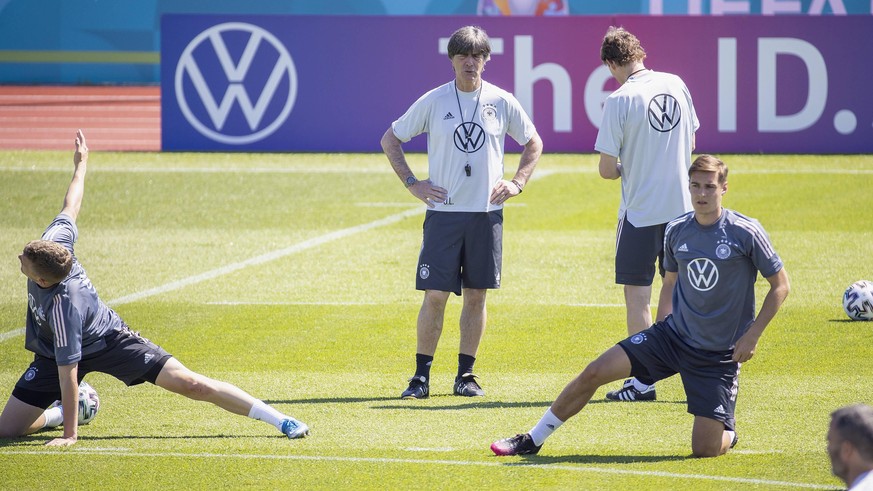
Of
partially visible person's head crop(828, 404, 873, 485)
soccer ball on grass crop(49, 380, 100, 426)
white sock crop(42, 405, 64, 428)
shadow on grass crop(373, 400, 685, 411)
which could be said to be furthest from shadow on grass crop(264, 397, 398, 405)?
partially visible person's head crop(828, 404, 873, 485)

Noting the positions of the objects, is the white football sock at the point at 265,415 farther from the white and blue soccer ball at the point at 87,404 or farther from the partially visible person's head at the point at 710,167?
the partially visible person's head at the point at 710,167

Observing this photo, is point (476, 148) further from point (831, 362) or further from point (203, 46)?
point (203, 46)

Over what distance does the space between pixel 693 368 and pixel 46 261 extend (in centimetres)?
337

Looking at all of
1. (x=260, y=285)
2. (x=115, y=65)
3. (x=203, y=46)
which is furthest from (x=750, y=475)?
(x=115, y=65)

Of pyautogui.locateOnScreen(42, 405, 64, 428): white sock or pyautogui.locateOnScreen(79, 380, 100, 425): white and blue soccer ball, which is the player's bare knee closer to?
pyautogui.locateOnScreen(79, 380, 100, 425): white and blue soccer ball

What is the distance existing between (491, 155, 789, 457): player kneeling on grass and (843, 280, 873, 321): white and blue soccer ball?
13.0 feet

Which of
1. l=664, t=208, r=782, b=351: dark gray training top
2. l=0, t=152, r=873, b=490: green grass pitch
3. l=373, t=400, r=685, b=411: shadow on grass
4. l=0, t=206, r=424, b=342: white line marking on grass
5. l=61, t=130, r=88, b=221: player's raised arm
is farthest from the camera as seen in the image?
l=0, t=206, r=424, b=342: white line marking on grass

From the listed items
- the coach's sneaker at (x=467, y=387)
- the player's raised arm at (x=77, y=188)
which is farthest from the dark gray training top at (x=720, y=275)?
the player's raised arm at (x=77, y=188)

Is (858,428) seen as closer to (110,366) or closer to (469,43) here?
(110,366)

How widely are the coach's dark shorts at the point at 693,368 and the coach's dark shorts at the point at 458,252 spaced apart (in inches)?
72.3

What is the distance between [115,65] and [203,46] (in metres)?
12.8

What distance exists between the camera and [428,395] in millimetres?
8453

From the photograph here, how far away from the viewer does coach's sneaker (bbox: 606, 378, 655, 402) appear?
8266 millimetres

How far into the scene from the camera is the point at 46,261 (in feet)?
22.6
